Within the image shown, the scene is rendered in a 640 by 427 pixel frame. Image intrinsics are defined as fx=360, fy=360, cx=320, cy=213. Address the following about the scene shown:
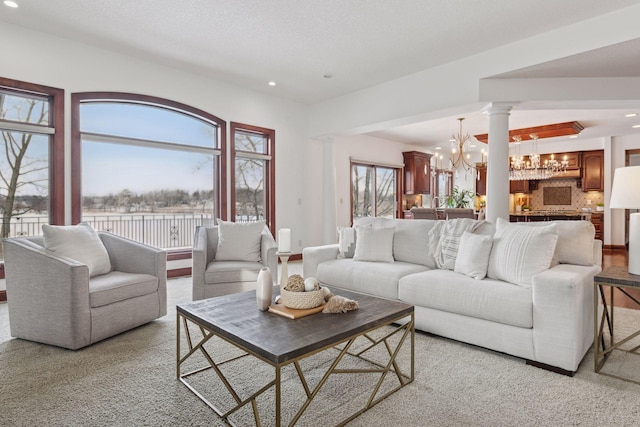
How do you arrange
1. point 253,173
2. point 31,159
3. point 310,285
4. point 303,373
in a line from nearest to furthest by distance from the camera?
point 310,285 < point 303,373 < point 31,159 < point 253,173

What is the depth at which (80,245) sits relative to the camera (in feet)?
9.48

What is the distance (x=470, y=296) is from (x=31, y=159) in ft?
15.2

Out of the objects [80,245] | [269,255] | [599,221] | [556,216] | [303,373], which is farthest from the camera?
[556,216]

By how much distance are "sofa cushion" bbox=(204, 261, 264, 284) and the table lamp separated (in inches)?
115

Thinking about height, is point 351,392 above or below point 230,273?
below

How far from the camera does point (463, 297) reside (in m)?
2.50

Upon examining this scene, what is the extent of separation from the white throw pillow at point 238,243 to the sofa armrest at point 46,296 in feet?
4.79

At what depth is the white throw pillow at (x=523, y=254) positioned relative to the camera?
7.97ft

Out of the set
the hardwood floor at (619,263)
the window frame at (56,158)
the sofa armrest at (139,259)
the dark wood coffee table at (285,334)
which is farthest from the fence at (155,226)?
the hardwood floor at (619,263)

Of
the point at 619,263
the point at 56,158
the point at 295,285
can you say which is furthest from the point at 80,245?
the point at 619,263

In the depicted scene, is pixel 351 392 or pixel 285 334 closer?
pixel 285 334

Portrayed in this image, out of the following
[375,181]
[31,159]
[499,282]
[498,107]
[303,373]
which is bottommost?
[303,373]

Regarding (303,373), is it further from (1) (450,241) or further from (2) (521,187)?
(2) (521,187)

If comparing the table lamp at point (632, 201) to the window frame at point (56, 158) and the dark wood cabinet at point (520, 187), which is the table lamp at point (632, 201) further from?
the dark wood cabinet at point (520, 187)
